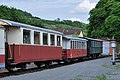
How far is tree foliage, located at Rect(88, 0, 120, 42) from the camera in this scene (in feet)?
128

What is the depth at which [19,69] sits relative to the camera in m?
24.6

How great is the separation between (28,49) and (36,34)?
223 centimetres

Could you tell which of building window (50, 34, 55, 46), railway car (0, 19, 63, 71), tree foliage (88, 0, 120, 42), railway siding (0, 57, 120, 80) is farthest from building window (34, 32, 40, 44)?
tree foliage (88, 0, 120, 42)

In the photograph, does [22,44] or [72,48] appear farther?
[72,48]

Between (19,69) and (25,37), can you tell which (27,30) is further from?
(19,69)

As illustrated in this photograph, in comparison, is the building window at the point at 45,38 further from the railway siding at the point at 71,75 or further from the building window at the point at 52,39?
the railway siding at the point at 71,75

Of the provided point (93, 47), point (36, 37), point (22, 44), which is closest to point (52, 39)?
point (36, 37)

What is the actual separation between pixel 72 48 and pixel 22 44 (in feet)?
54.9

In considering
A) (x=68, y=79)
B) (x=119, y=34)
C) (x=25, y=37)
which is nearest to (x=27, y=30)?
(x=25, y=37)

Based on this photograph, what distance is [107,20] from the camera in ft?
131

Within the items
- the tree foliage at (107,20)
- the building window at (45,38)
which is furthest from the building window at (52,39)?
the tree foliage at (107,20)

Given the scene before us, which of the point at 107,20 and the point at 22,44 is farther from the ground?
the point at 107,20

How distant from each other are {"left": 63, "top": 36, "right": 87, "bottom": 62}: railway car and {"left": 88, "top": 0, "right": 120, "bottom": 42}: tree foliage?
3612 mm

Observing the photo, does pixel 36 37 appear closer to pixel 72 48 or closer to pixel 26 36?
pixel 26 36
